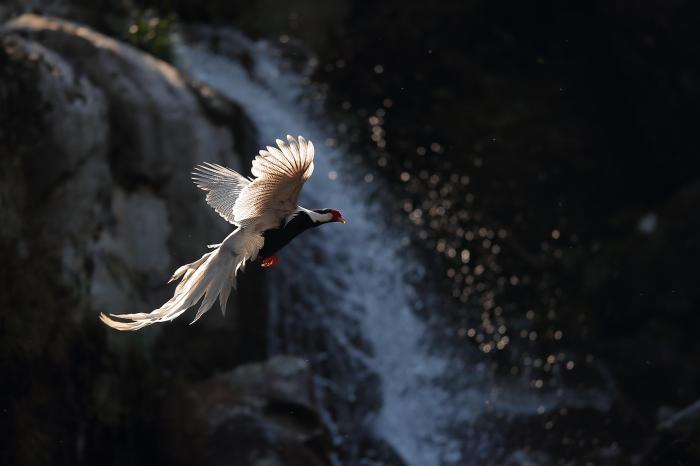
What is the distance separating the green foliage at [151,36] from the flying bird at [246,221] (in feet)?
17.0

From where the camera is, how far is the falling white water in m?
8.88

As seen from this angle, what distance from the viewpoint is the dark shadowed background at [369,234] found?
6984 millimetres

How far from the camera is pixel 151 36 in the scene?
32.9 feet

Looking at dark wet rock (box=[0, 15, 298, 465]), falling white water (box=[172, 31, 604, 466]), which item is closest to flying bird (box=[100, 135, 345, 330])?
dark wet rock (box=[0, 15, 298, 465])

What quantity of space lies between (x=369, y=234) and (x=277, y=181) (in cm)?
574

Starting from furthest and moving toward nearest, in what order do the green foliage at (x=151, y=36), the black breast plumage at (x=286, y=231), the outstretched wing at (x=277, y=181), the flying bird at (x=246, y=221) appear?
1. the green foliage at (x=151, y=36)
2. the black breast plumage at (x=286, y=231)
3. the flying bird at (x=246, y=221)
4. the outstretched wing at (x=277, y=181)

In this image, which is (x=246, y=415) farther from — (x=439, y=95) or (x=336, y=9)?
(x=336, y=9)

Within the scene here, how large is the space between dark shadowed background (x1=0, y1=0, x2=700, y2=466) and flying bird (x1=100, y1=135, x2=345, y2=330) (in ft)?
6.47

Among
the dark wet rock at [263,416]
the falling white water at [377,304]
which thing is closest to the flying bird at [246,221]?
the dark wet rock at [263,416]

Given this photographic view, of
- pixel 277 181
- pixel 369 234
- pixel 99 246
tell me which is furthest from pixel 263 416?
pixel 369 234

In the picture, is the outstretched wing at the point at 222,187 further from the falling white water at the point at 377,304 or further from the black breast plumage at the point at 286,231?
the falling white water at the point at 377,304

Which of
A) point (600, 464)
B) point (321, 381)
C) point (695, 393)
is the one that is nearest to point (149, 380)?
point (321, 381)

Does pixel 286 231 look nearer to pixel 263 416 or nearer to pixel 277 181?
pixel 277 181

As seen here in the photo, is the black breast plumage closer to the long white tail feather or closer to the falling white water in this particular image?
the long white tail feather
